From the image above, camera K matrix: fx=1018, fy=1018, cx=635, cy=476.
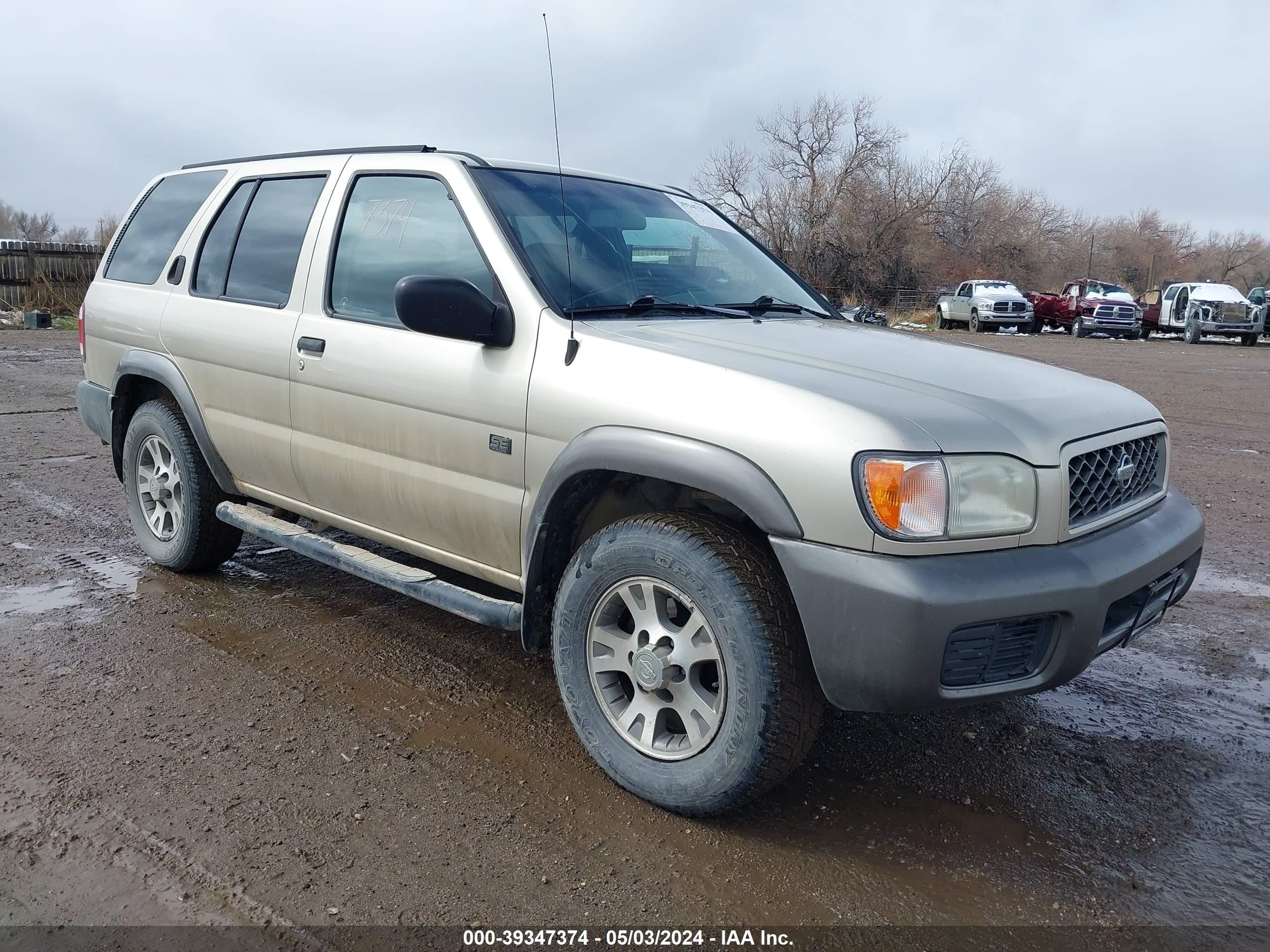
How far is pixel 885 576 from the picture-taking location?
242cm

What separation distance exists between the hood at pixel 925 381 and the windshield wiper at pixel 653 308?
0.27ft

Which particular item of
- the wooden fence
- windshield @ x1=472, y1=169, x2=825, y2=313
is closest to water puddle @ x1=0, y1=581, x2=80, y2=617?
windshield @ x1=472, y1=169, x2=825, y2=313

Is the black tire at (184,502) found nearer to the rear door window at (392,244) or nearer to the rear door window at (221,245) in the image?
the rear door window at (221,245)

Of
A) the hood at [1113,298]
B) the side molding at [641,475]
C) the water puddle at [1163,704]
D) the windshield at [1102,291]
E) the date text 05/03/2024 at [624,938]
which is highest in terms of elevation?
the windshield at [1102,291]

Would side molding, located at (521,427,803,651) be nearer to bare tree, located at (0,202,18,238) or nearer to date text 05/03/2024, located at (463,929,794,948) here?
date text 05/03/2024, located at (463,929,794,948)

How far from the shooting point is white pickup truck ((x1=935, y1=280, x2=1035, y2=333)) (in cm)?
3127

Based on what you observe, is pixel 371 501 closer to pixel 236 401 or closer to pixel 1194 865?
pixel 236 401

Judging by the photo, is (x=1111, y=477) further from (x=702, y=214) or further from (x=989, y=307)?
(x=989, y=307)

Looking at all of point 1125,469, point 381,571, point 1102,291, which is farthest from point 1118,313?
point 381,571

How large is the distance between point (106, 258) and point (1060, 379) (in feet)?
15.1

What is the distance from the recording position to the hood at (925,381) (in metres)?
2.59

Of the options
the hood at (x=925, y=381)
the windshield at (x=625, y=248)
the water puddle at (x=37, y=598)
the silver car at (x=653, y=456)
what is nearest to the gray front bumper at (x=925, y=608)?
the silver car at (x=653, y=456)

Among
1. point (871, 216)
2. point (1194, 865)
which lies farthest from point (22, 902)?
point (871, 216)

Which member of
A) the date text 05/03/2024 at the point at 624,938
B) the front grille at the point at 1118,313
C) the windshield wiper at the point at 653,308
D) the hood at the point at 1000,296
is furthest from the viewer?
the hood at the point at 1000,296
